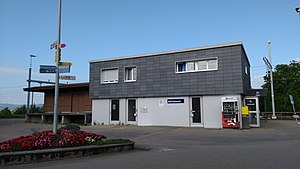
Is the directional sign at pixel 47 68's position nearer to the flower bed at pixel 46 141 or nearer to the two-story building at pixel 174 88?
the flower bed at pixel 46 141

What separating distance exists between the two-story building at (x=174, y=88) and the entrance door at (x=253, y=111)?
81 millimetres

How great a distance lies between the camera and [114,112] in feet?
73.5

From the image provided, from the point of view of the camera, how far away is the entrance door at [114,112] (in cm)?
2217

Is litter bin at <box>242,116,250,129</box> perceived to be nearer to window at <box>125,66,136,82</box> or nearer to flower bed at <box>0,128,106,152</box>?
window at <box>125,66,136,82</box>

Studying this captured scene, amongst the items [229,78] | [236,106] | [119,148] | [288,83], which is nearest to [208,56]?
[229,78]

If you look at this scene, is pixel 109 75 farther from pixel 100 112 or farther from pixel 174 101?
pixel 174 101

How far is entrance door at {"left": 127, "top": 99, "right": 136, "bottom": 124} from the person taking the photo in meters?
21.5

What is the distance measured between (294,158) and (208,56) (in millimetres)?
12057

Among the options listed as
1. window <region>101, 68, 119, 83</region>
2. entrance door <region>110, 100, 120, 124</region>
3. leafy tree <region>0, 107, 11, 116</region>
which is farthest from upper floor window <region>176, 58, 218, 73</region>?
leafy tree <region>0, 107, 11, 116</region>

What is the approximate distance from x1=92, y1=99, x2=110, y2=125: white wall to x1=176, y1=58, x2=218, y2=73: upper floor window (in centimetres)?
727

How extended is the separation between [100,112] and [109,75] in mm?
3409

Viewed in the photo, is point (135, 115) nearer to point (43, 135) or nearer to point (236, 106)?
point (236, 106)

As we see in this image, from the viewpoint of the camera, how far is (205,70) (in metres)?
18.8

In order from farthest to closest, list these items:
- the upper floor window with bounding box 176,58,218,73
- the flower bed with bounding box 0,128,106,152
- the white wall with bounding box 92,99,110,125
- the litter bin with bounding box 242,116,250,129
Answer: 1. the white wall with bounding box 92,99,110,125
2. the upper floor window with bounding box 176,58,218,73
3. the litter bin with bounding box 242,116,250,129
4. the flower bed with bounding box 0,128,106,152
